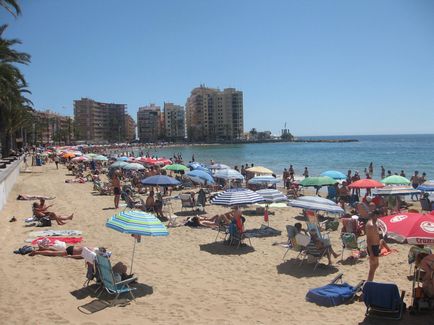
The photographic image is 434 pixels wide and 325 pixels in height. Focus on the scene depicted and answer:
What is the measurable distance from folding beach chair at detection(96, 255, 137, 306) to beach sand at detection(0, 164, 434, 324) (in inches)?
10.3

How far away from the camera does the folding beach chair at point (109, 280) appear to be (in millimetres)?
6547

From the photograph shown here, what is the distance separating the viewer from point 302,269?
8.59 metres

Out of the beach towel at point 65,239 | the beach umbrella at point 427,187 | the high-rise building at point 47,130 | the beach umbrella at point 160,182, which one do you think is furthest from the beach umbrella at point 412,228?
the high-rise building at point 47,130

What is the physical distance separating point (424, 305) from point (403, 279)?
189 centimetres

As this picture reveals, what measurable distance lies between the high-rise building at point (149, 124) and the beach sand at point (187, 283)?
520ft

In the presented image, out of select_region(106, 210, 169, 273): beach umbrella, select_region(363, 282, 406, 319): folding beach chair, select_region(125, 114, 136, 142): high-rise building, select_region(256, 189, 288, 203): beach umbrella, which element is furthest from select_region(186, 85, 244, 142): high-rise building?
select_region(363, 282, 406, 319): folding beach chair

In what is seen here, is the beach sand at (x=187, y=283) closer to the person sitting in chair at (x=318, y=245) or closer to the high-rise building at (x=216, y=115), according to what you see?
the person sitting in chair at (x=318, y=245)

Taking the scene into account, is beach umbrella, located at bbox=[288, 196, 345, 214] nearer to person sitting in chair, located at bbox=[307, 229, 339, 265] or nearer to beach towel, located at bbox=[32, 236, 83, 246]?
person sitting in chair, located at bbox=[307, 229, 339, 265]

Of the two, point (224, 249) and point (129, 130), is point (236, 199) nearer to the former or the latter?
point (224, 249)

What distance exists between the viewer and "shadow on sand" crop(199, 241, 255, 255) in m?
9.89

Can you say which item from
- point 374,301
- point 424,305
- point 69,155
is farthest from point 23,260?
point 69,155

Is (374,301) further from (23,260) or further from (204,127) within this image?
(204,127)

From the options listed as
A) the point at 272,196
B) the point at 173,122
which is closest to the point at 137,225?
the point at 272,196

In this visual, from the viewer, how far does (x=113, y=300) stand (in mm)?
6633
